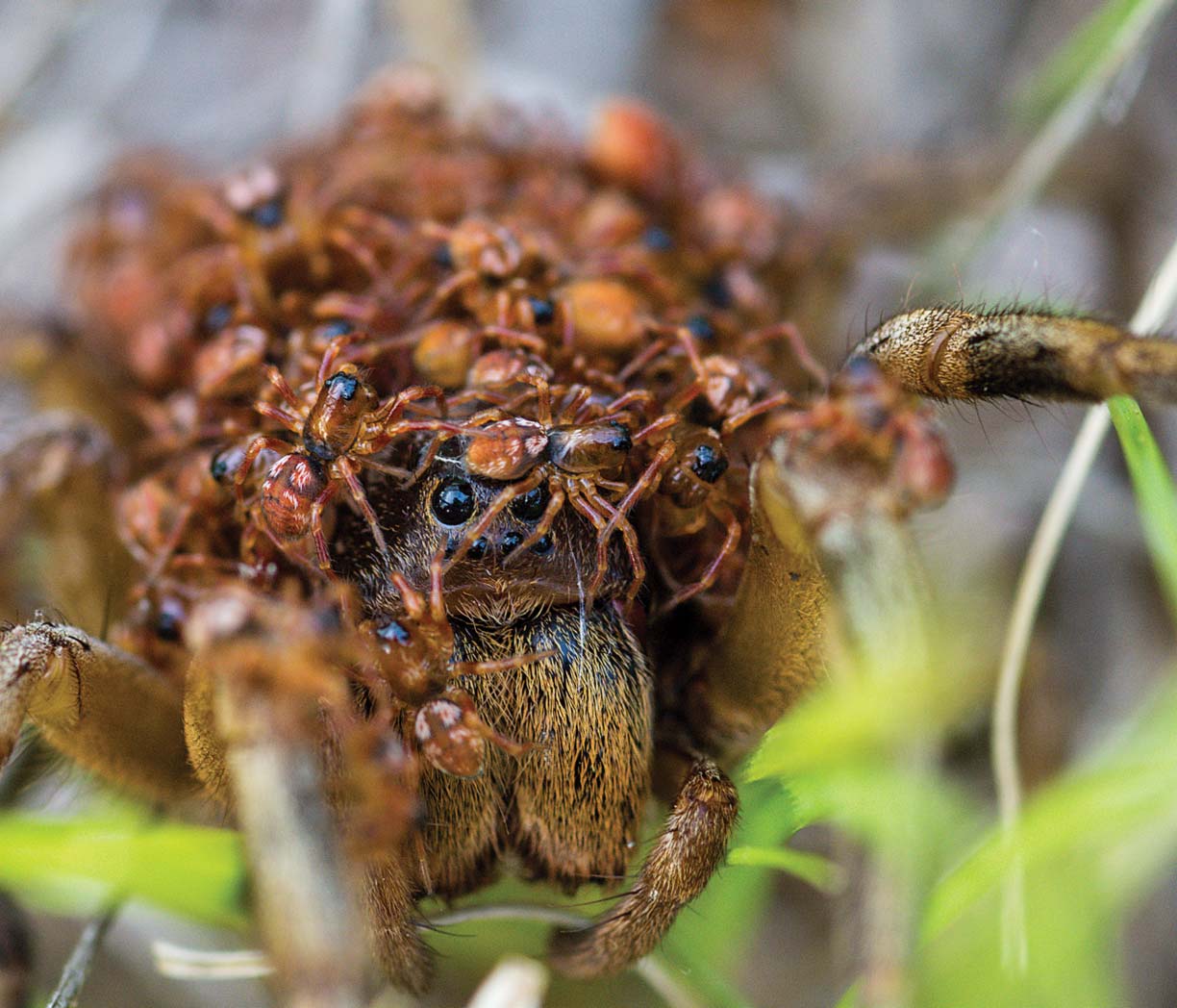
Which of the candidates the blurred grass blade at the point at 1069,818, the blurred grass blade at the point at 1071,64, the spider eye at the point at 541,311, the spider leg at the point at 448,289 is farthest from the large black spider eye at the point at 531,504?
the blurred grass blade at the point at 1071,64

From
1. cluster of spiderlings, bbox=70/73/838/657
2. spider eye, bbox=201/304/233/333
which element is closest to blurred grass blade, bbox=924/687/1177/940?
cluster of spiderlings, bbox=70/73/838/657

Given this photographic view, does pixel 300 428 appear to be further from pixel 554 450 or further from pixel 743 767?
pixel 743 767

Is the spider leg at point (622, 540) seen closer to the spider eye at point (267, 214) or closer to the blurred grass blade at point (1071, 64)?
the spider eye at point (267, 214)

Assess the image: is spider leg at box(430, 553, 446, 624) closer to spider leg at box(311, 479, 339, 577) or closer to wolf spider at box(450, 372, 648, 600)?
wolf spider at box(450, 372, 648, 600)

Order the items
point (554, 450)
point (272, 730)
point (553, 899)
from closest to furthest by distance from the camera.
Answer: point (272, 730), point (554, 450), point (553, 899)

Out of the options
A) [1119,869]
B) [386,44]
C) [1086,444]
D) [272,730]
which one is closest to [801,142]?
[386,44]

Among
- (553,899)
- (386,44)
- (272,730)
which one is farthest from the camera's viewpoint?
(386,44)
